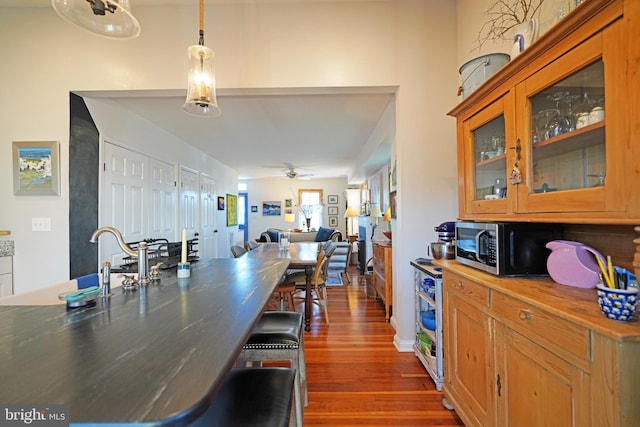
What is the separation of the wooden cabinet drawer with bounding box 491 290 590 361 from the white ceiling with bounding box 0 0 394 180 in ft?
6.62

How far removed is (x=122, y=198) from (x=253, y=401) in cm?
316

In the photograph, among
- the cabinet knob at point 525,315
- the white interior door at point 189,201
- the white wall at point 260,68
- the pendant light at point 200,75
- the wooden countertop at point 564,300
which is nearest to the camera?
the wooden countertop at point 564,300

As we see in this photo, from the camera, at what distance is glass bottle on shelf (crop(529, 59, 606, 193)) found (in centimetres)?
101

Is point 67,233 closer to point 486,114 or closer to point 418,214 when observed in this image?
point 418,214

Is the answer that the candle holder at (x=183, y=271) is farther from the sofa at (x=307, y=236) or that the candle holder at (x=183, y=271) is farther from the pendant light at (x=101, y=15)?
the sofa at (x=307, y=236)

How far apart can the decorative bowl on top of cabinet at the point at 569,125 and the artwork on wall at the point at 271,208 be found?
8517mm

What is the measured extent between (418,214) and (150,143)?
344cm

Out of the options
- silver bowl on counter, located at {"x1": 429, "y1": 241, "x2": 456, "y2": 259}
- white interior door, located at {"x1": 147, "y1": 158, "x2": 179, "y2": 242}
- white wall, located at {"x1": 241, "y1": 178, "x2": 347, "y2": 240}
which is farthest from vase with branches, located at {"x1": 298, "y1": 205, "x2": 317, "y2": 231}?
silver bowl on counter, located at {"x1": 429, "y1": 241, "x2": 456, "y2": 259}

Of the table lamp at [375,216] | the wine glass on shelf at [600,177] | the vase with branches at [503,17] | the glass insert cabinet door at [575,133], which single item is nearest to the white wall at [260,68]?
the vase with branches at [503,17]

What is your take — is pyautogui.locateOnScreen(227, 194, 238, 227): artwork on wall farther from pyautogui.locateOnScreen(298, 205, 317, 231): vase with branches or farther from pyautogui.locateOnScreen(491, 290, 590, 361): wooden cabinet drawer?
pyautogui.locateOnScreen(491, 290, 590, 361): wooden cabinet drawer

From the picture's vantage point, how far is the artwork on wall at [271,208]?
32.5 ft

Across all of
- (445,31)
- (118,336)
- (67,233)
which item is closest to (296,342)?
(118,336)

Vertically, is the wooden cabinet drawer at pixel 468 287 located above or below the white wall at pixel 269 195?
below

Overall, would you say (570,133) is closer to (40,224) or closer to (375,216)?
(40,224)
